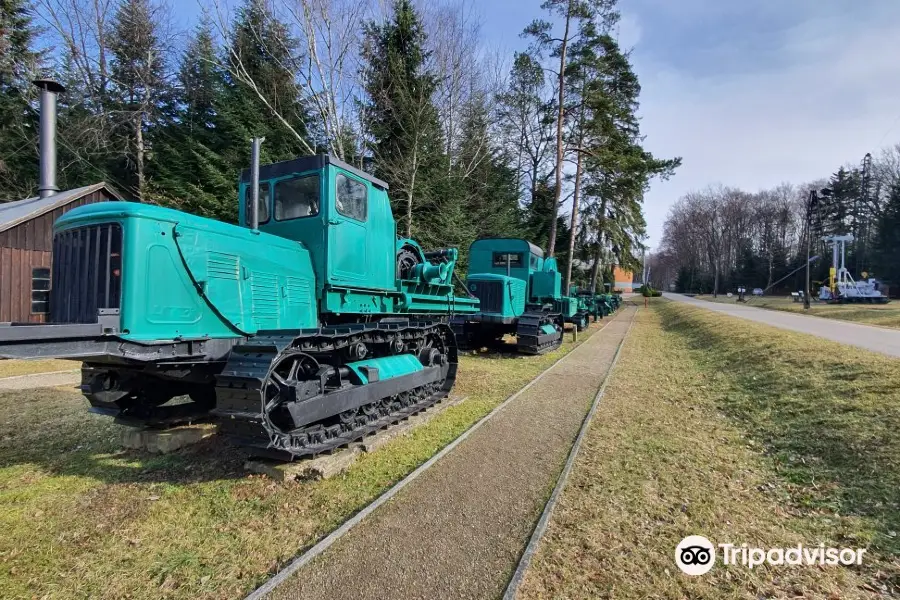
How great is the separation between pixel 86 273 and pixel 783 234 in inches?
2906

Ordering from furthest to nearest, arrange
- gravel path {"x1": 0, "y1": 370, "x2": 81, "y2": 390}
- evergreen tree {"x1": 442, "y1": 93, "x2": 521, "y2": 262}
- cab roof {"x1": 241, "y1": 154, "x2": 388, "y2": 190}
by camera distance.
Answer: evergreen tree {"x1": 442, "y1": 93, "x2": 521, "y2": 262}
gravel path {"x1": 0, "y1": 370, "x2": 81, "y2": 390}
cab roof {"x1": 241, "y1": 154, "x2": 388, "y2": 190}

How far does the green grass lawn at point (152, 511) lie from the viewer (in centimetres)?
277

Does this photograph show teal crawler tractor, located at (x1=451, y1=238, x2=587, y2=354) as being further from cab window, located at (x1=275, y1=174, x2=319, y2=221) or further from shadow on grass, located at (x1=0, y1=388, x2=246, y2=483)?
shadow on grass, located at (x1=0, y1=388, x2=246, y2=483)

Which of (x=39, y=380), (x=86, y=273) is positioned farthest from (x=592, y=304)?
(x=86, y=273)

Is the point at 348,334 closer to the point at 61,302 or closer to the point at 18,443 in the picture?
the point at 61,302

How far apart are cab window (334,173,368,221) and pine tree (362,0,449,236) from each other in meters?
11.8

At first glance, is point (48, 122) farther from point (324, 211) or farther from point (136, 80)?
point (136, 80)

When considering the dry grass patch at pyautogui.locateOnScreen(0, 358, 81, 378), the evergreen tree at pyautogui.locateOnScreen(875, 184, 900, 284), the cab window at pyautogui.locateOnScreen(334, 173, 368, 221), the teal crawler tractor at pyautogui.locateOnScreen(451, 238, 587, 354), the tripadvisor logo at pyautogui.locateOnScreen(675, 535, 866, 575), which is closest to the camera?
the tripadvisor logo at pyautogui.locateOnScreen(675, 535, 866, 575)

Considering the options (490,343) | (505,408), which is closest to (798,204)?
(490,343)

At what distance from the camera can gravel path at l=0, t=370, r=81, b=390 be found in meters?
7.96

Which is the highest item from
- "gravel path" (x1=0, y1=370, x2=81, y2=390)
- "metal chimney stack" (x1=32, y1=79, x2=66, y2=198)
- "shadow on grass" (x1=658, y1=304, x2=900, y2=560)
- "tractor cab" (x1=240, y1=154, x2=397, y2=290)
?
"metal chimney stack" (x1=32, y1=79, x2=66, y2=198)

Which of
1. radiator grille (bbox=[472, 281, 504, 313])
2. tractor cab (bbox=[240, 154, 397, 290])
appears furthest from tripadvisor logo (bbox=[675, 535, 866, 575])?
radiator grille (bbox=[472, 281, 504, 313])

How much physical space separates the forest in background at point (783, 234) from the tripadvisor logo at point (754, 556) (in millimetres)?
45670

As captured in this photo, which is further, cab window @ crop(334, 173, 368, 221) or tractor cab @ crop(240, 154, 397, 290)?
cab window @ crop(334, 173, 368, 221)
